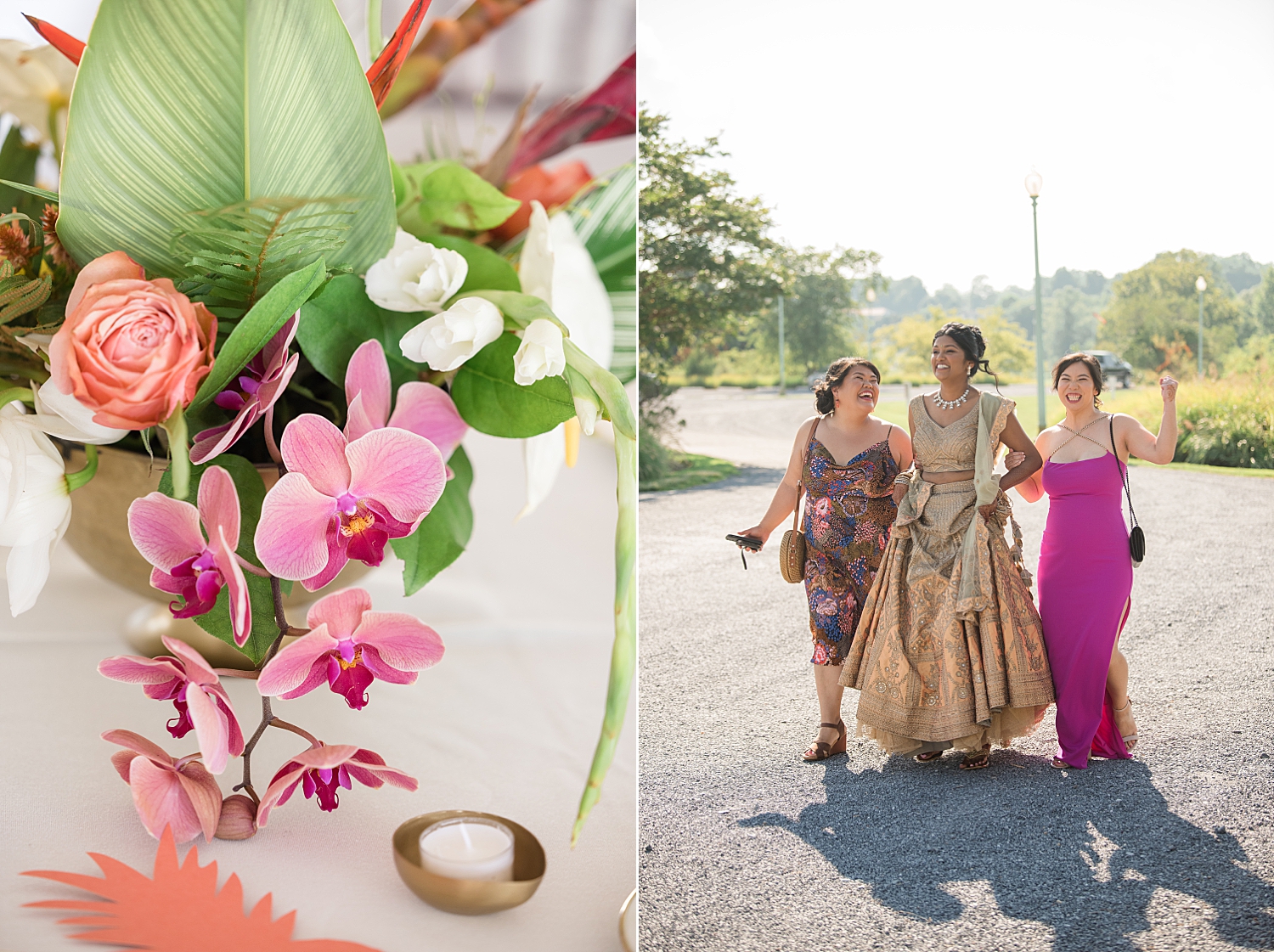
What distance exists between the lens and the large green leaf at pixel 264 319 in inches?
15.3

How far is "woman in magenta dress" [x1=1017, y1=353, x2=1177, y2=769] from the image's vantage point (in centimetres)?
89

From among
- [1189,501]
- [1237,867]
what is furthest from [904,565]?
[1237,867]

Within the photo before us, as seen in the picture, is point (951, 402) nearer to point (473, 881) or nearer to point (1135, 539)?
point (1135, 539)

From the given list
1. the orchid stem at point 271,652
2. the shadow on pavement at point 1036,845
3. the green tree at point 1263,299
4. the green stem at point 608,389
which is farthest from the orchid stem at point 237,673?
the green tree at point 1263,299

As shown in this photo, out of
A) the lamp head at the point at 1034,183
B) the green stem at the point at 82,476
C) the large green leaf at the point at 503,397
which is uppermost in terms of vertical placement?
the lamp head at the point at 1034,183

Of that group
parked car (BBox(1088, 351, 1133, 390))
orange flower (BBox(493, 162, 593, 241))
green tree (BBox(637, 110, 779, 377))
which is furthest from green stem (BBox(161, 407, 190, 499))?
parked car (BBox(1088, 351, 1133, 390))

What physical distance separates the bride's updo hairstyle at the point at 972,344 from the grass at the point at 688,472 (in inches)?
11.1

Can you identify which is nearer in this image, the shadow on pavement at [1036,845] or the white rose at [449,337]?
the white rose at [449,337]

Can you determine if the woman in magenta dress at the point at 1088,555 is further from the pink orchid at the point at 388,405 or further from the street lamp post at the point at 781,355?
the pink orchid at the point at 388,405

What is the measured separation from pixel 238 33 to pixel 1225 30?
1.02m

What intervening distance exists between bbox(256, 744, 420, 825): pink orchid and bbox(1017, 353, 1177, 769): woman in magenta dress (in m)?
0.72

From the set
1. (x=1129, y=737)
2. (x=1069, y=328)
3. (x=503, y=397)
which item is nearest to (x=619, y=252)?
(x=503, y=397)

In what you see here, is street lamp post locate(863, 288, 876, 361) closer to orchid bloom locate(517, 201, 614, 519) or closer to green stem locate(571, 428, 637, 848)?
orchid bloom locate(517, 201, 614, 519)

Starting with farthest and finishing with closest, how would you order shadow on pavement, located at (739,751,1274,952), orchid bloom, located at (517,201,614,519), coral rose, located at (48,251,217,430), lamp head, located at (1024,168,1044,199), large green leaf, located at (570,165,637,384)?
lamp head, located at (1024,168,1044,199), shadow on pavement, located at (739,751,1274,952), large green leaf, located at (570,165,637,384), orchid bloom, located at (517,201,614,519), coral rose, located at (48,251,217,430)
